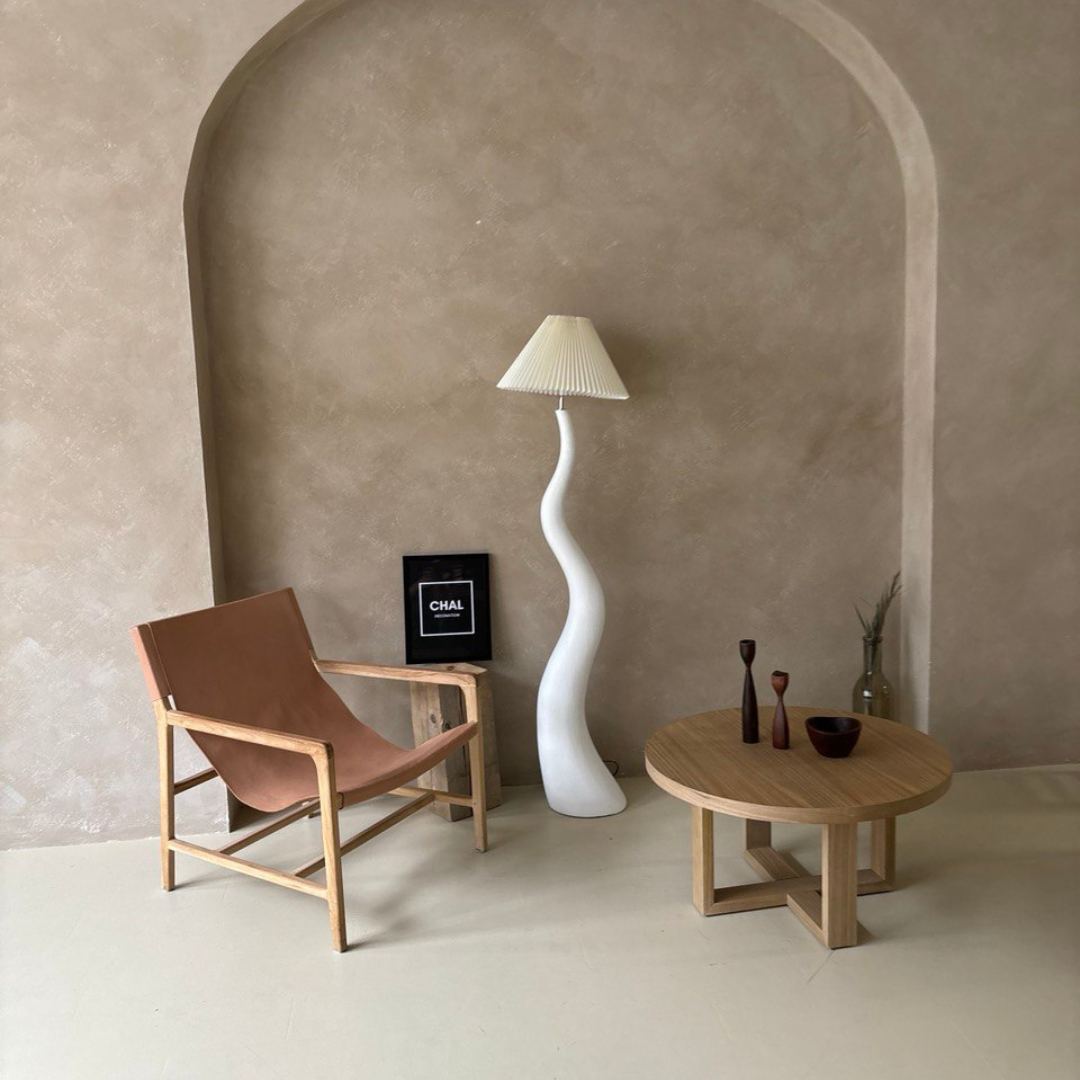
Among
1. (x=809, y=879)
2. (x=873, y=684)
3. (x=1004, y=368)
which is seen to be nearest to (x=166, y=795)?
(x=809, y=879)

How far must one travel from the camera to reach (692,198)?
3520mm

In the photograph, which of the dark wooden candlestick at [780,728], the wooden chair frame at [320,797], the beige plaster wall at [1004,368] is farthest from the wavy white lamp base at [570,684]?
the beige plaster wall at [1004,368]

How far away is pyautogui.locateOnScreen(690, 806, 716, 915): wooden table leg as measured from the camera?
2.64 m

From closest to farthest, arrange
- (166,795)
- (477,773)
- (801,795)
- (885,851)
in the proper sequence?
1. (801,795)
2. (885,851)
3. (166,795)
4. (477,773)

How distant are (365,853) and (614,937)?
95 cm

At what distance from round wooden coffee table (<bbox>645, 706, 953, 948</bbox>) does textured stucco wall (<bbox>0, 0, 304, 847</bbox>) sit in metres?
1.69

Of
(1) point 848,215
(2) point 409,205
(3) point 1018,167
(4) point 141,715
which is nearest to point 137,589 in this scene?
(4) point 141,715

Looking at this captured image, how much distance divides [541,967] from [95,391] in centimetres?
222

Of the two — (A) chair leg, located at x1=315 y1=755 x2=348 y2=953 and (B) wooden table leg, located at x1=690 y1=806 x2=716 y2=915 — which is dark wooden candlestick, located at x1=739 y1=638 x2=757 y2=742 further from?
(A) chair leg, located at x1=315 y1=755 x2=348 y2=953

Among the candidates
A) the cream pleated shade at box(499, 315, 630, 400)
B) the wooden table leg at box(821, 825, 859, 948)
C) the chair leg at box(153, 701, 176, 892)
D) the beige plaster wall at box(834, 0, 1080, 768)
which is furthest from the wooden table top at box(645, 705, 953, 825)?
the chair leg at box(153, 701, 176, 892)

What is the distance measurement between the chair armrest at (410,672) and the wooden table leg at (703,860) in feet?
2.70

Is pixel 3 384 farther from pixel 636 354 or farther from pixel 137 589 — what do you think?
pixel 636 354

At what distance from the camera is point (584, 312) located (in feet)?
11.6

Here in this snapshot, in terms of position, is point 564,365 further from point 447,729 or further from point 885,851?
point 885,851
